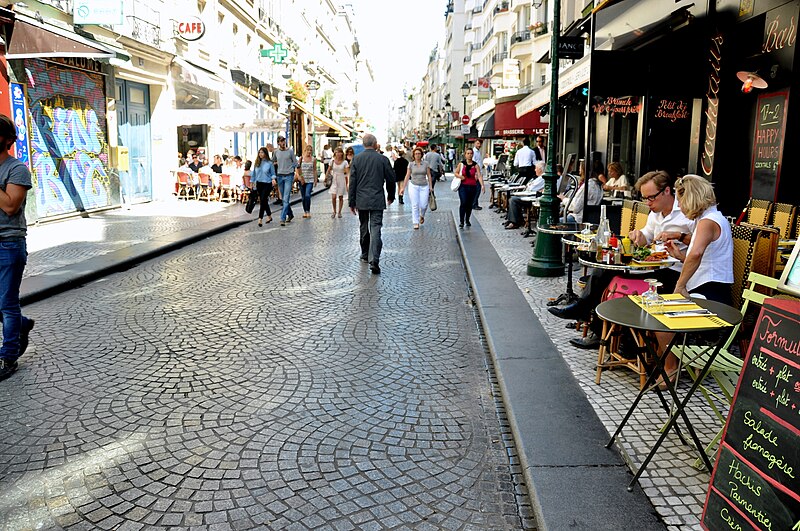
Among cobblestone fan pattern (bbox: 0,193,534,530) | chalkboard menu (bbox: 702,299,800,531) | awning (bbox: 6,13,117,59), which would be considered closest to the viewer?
chalkboard menu (bbox: 702,299,800,531)

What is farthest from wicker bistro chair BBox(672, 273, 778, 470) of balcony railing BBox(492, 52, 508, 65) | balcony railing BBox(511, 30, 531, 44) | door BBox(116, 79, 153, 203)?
balcony railing BBox(492, 52, 508, 65)

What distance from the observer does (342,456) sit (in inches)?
147

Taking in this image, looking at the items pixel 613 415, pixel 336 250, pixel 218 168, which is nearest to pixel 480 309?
pixel 613 415

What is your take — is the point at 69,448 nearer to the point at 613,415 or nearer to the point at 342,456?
the point at 342,456

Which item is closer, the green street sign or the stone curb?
the stone curb

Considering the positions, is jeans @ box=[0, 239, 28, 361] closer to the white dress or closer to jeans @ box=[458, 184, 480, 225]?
jeans @ box=[458, 184, 480, 225]

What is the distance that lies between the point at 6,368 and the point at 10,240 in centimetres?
96

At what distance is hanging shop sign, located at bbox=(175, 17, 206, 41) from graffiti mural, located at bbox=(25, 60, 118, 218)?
3.66m

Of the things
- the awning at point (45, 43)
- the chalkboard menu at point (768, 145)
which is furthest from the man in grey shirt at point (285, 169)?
the chalkboard menu at point (768, 145)

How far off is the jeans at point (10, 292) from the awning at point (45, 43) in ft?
26.3

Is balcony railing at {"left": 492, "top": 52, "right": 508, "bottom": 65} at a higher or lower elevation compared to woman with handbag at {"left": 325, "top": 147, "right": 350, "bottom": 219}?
higher

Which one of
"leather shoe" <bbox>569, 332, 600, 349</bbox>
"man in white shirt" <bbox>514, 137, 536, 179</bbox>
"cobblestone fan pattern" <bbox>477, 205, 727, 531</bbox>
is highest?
"man in white shirt" <bbox>514, 137, 536, 179</bbox>

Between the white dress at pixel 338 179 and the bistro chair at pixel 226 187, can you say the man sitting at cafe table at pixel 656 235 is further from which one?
the bistro chair at pixel 226 187

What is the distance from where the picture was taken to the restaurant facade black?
848 cm
